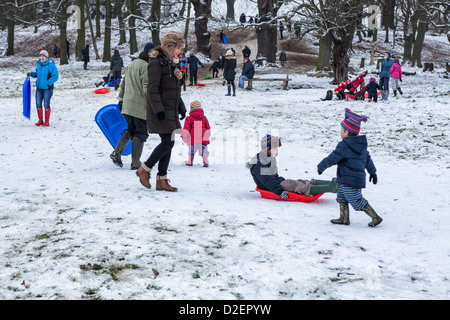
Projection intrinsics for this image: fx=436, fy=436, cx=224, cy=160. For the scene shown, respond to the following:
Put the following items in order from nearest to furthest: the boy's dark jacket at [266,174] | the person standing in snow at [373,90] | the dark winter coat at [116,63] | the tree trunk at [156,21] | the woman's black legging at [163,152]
Answer: the woman's black legging at [163,152], the boy's dark jacket at [266,174], the person standing in snow at [373,90], the dark winter coat at [116,63], the tree trunk at [156,21]

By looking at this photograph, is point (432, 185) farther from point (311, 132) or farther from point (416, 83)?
point (416, 83)

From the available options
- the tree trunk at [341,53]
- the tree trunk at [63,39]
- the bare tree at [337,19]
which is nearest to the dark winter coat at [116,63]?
the bare tree at [337,19]

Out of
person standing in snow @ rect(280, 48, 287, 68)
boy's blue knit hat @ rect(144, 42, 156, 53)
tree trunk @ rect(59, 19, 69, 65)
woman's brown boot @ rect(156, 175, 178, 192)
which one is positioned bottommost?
woman's brown boot @ rect(156, 175, 178, 192)

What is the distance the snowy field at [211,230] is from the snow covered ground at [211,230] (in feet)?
0.05

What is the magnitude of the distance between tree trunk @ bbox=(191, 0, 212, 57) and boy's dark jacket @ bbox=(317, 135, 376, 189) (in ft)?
85.0

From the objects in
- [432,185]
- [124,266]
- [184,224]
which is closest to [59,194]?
[184,224]

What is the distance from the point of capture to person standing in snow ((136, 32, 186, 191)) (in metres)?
5.46

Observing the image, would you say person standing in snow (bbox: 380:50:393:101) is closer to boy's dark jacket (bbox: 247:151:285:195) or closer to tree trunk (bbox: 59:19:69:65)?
boy's dark jacket (bbox: 247:151:285:195)

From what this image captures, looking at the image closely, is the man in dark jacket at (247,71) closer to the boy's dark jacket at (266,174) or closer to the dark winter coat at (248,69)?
the dark winter coat at (248,69)

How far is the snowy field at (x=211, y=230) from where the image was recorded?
10.7ft

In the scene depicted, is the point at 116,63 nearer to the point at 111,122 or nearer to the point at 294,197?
the point at 111,122

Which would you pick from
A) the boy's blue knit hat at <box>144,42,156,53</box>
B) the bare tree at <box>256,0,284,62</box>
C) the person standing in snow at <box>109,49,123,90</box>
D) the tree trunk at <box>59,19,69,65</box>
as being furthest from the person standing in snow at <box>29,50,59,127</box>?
the tree trunk at <box>59,19,69,65</box>

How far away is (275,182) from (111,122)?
3.37 m

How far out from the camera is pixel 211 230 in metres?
4.45
